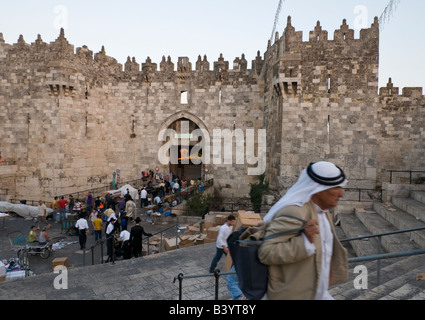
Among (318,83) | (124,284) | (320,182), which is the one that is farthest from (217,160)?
(320,182)

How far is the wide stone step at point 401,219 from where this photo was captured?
6.37 metres

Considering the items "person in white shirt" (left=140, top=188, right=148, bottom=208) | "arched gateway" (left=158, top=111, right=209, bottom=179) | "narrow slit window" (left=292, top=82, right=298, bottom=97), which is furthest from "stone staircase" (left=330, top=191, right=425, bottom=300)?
"arched gateway" (left=158, top=111, right=209, bottom=179)

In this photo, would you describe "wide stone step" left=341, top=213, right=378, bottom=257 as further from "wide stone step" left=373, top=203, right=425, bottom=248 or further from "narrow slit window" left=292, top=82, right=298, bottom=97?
"narrow slit window" left=292, top=82, right=298, bottom=97

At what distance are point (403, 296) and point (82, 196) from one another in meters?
17.2

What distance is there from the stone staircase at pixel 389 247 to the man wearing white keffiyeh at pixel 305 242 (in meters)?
2.51

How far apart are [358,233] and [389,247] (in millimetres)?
1694

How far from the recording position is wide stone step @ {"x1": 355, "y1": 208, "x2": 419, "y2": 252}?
6.35 meters

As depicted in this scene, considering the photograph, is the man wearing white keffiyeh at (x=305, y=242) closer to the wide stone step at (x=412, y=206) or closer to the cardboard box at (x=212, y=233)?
the wide stone step at (x=412, y=206)

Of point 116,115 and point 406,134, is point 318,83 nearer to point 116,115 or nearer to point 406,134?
point 406,134

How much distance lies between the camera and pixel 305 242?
6.07ft

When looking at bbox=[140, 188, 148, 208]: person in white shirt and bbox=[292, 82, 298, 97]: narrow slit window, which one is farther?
bbox=[140, 188, 148, 208]: person in white shirt

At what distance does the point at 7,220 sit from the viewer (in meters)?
14.0

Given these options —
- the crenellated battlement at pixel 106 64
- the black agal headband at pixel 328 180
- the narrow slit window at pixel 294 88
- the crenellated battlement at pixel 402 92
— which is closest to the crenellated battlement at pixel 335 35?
the narrow slit window at pixel 294 88
